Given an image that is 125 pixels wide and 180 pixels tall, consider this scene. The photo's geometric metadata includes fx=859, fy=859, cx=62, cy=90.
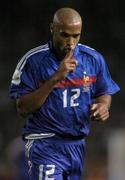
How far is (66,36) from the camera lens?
5.73m

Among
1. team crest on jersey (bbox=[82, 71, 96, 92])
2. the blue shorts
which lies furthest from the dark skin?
the blue shorts

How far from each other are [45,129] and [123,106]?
259 inches

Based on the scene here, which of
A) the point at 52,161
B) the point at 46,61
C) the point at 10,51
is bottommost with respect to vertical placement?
the point at 10,51

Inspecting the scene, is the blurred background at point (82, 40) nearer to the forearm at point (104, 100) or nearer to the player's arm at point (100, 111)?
the forearm at point (104, 100)

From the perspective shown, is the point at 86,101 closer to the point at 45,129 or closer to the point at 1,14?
the point at 45,129

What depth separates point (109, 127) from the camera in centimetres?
1224

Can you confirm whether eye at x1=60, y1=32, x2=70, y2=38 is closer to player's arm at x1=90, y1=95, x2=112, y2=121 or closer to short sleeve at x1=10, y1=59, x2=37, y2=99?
short sleeve at x1=10, y1=59, x2=37, y2=99

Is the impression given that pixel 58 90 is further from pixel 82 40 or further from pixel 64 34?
pixel 82 40

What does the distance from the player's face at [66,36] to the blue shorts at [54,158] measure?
0.64m

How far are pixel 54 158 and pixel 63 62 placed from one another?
29.0 inches

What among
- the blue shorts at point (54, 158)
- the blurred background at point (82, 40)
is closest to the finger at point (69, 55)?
the blue shorts at point (54, 158)

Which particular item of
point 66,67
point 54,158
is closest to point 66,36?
point 66,67

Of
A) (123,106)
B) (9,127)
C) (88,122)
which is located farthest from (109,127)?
(88,122)

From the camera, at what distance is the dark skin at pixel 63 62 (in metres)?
5.61
